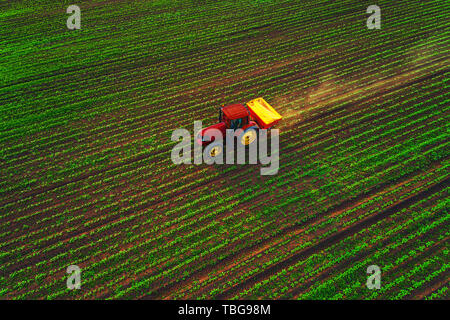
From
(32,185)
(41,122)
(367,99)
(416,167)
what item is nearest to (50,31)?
(41,122)

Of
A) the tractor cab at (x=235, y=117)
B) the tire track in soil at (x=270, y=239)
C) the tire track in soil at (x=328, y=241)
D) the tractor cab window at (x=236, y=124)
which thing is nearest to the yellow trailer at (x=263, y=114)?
the tractor cab at (x=235, y=117)

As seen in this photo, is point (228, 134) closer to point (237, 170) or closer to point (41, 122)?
point (237, 170)

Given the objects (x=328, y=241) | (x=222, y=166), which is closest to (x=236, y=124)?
(x=222, y=166)

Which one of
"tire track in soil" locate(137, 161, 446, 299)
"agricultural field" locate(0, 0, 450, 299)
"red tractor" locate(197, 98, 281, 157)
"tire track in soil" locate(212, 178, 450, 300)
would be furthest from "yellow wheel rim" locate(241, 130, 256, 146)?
"tire track in soil" locate(212, 178, 450, 300)

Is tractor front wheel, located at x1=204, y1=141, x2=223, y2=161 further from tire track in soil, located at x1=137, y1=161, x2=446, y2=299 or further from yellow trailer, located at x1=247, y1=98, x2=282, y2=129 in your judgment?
tire track in soil, located at x1=137, y1=161, x2=446, y2=299

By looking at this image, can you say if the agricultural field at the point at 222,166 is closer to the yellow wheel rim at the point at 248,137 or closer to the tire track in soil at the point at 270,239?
the tire track in soil at the point at 270,239

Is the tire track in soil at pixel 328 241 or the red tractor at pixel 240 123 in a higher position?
the red tractor at pixel 240 123
